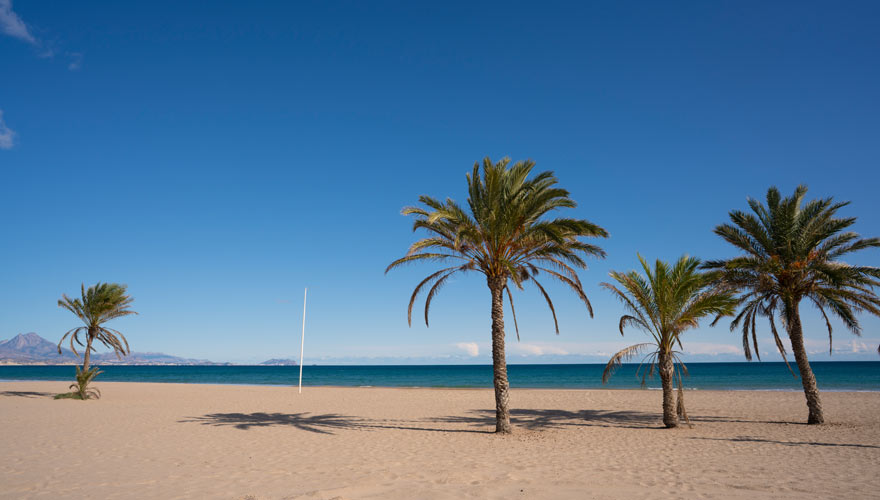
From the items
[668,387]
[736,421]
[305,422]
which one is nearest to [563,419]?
[668,387]

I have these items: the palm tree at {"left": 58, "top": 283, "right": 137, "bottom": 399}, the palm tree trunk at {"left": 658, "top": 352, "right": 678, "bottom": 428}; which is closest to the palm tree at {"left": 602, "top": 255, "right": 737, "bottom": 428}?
the palm tree trunk at {"left": 658, "top": 352, "right": 678, "bottom": 428}

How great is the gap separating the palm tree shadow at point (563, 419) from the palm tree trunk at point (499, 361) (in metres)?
1.88

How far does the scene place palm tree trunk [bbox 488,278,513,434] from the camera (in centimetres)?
1428

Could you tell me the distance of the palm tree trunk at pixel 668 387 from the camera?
49.0ft

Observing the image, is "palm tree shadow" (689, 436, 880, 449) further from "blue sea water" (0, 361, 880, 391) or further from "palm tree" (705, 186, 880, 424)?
"blue sea water" (0, 361, 880, 391)

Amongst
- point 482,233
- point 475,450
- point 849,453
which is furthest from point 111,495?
point 849,453

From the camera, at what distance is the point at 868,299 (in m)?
14.9

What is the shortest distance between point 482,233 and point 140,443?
36.5ft

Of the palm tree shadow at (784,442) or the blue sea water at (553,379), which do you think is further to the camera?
the blue sea water at (553,379)

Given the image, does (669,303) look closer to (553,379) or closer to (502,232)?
(502,232)

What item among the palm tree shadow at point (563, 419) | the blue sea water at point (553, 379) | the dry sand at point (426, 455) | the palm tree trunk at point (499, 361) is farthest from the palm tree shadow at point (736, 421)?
the blue sea water at point (553, 379)

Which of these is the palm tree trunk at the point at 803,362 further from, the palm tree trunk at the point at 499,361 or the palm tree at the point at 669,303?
the palm tree trunk at the point at 499,361

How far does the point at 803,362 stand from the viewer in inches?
610

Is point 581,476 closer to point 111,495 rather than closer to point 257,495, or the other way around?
point 257,495
